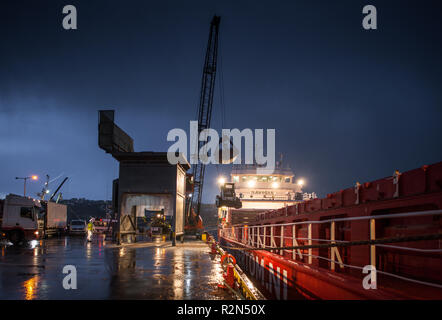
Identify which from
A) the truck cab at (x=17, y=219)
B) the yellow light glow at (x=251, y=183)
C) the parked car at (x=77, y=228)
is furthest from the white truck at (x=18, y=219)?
the yellow light glow at (x=251, y=183)

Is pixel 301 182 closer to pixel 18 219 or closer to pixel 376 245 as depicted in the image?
pixel 18 219

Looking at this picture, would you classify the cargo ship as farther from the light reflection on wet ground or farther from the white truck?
the white truck

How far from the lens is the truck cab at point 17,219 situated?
24.4m

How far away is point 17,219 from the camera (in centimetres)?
2486

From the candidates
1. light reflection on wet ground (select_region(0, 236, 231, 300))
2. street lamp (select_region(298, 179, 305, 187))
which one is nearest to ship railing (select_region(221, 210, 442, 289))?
light reflection on wet ground (select_region(0, 236, 231, 300))

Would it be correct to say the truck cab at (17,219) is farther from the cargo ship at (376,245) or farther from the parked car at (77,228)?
the cargo ship at (376,245)

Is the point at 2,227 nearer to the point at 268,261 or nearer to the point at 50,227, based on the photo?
the point at 50,227

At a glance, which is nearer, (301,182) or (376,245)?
(376,245)


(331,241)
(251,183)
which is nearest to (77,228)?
(251,183)

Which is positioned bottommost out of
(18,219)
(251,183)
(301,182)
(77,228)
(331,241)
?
(77,228)

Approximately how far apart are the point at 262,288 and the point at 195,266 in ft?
8.33
